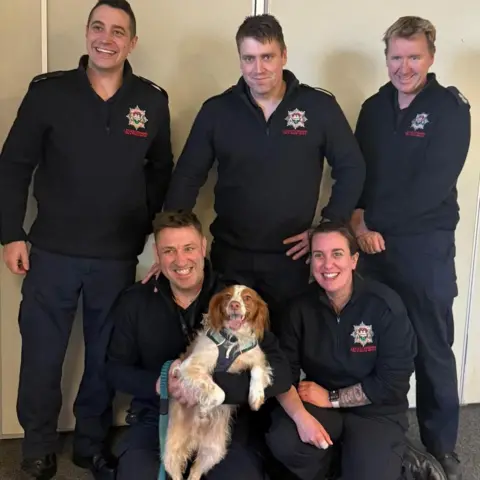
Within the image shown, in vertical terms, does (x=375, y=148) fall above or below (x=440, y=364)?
above

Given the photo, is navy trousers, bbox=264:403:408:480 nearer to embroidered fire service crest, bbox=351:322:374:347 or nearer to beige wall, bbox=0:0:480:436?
embroidered fire service crest, bbox=351:322:374:347

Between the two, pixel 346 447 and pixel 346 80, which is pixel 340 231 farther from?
pixel 346 80

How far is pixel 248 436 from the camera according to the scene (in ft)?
7.23

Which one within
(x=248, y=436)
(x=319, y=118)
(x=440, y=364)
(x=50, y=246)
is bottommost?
(x=248, y=436)

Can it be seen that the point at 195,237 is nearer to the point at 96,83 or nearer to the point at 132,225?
the point at 132,225

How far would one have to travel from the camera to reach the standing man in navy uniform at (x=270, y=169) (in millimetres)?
2418

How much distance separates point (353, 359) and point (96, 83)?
1352mm

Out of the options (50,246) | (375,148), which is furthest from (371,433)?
(50,246)

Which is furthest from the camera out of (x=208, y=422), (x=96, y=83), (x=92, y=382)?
(x=92, y=382)

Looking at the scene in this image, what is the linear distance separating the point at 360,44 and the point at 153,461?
1876mm

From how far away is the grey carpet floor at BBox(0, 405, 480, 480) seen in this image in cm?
255

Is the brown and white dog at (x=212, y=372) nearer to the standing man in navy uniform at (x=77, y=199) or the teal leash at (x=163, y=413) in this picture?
the teal leash at (x=163, y=413)

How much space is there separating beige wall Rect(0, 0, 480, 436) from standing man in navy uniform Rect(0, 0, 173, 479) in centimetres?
22

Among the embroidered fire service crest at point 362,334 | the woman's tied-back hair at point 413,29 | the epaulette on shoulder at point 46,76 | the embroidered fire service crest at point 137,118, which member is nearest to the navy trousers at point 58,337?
the embroidered fire service crest at point 137,118
